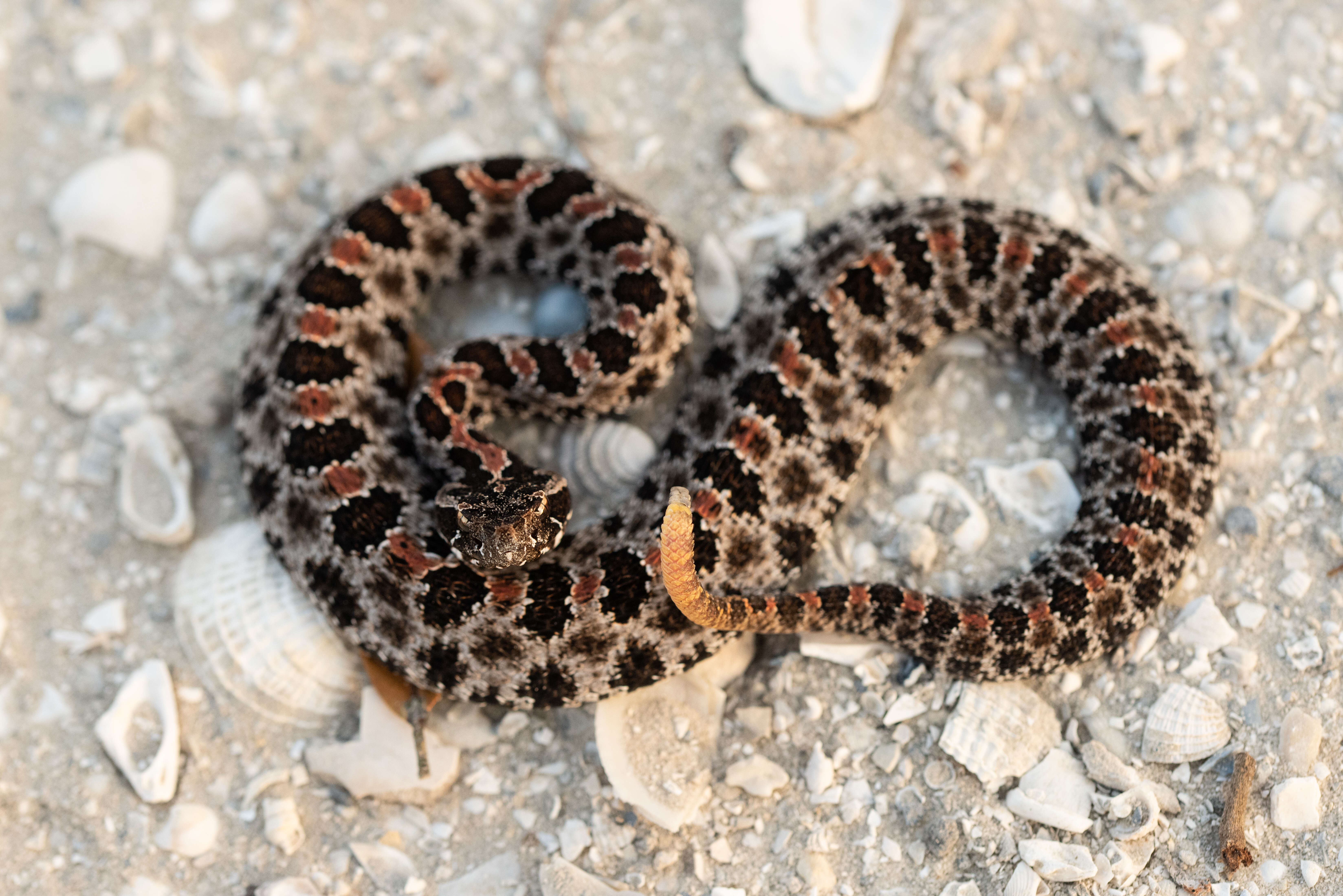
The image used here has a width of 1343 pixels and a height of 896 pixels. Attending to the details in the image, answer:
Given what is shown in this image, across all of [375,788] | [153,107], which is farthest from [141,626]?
[153,107]

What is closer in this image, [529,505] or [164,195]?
[529,505]

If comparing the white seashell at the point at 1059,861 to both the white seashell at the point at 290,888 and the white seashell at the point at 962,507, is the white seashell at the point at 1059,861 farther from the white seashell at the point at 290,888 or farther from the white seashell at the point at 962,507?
the white seashell at the point at 290,888

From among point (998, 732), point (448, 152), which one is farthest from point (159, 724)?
point (998, 732)

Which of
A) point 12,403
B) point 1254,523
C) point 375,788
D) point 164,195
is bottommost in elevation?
point 375,788

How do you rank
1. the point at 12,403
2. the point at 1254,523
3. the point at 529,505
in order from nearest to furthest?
the point at 529,505 → the point at 1254,523 → the point at 12,403

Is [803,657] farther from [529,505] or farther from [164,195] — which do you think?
[164,195]

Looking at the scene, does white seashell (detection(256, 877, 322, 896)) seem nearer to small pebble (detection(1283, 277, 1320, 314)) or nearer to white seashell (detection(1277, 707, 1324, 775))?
white seashell (detection(1277, 707, 1324, 775))

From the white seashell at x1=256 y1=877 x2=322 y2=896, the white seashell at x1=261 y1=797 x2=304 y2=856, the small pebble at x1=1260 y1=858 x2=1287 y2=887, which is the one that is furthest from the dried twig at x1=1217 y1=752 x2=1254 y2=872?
the white seashell at x1=261 y1=797 x2=304 y2=856
